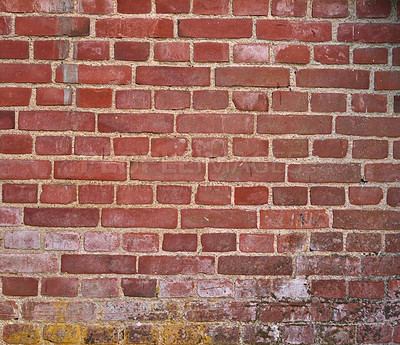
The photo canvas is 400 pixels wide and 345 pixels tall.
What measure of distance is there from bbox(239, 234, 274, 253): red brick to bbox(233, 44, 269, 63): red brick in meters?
0.69

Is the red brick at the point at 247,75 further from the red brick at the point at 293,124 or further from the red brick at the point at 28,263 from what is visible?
the red brick at the point at 28,263

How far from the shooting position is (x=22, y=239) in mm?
1467

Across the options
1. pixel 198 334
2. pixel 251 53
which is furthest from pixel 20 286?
pixel 251 53

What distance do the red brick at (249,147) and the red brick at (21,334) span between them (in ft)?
3.46

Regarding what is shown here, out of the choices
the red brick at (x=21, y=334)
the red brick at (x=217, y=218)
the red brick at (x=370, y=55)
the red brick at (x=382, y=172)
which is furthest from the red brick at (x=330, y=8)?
the red brick at (x=21, y=334)

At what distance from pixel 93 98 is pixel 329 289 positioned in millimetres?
1200

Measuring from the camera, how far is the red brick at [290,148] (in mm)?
1478

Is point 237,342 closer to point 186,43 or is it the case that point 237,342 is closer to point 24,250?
point 24,250

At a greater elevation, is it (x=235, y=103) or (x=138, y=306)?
(x=235, y=103)

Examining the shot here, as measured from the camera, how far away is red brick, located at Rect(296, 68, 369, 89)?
4.84 ft

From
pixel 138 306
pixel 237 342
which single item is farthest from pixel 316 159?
pixel 138 306

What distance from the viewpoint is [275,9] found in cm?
147

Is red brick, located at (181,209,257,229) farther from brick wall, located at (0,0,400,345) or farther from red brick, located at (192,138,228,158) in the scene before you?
red brick, located at (192,138,228,158)

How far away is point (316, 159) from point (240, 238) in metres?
0.43
